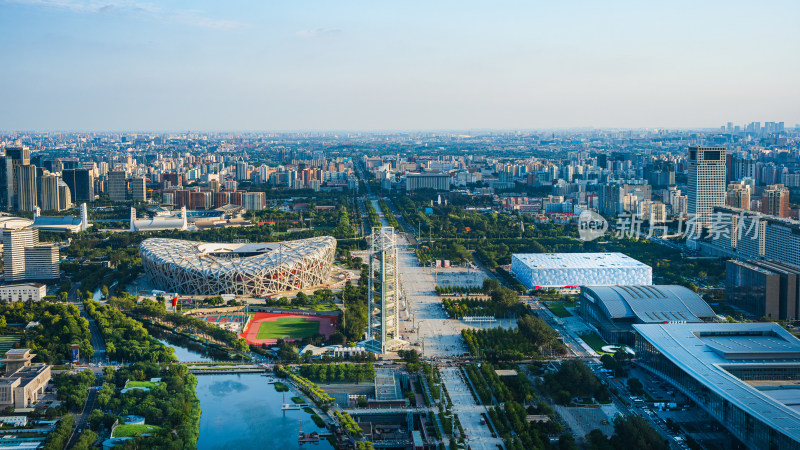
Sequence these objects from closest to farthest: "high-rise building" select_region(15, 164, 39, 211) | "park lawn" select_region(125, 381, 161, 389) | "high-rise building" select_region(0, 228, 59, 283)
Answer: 1. "park lawn" select_region(125, 381, 161, 389)
2. "high-rise building" select_region(0, 228, 59, 283)
3. "high-rise building" select_region(15, 164, 39, 211)

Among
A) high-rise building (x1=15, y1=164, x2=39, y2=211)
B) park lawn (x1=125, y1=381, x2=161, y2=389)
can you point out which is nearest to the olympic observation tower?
park lawn (x1=125, y1=381, x2=161, y2=389)

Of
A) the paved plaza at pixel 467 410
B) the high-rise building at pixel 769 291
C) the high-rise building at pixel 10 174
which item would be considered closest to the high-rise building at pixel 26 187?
the high-rise building at pixel 10 174

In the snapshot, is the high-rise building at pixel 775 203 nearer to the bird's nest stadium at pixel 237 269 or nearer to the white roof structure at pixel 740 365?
the white roof structure at pixel 740 365

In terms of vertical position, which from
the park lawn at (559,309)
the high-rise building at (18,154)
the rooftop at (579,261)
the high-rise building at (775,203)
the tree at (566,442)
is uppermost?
the high-rise building at (18,154)

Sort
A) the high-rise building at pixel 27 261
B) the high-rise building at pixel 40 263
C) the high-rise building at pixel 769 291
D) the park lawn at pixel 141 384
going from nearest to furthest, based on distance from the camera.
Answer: the park lawn at pixel 141 384 < the high-rise building at pixel 769 291 < the high-rise building at pixel 27 261 < the high-rise building at pixel 40 263

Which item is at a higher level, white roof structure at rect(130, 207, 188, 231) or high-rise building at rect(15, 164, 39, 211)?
high-rise building at rect(15, 164, 39, 211)

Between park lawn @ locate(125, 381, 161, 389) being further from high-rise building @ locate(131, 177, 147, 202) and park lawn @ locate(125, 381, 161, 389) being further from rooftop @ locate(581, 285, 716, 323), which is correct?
high-rise building @ locate(131, 177, 147, 202)
